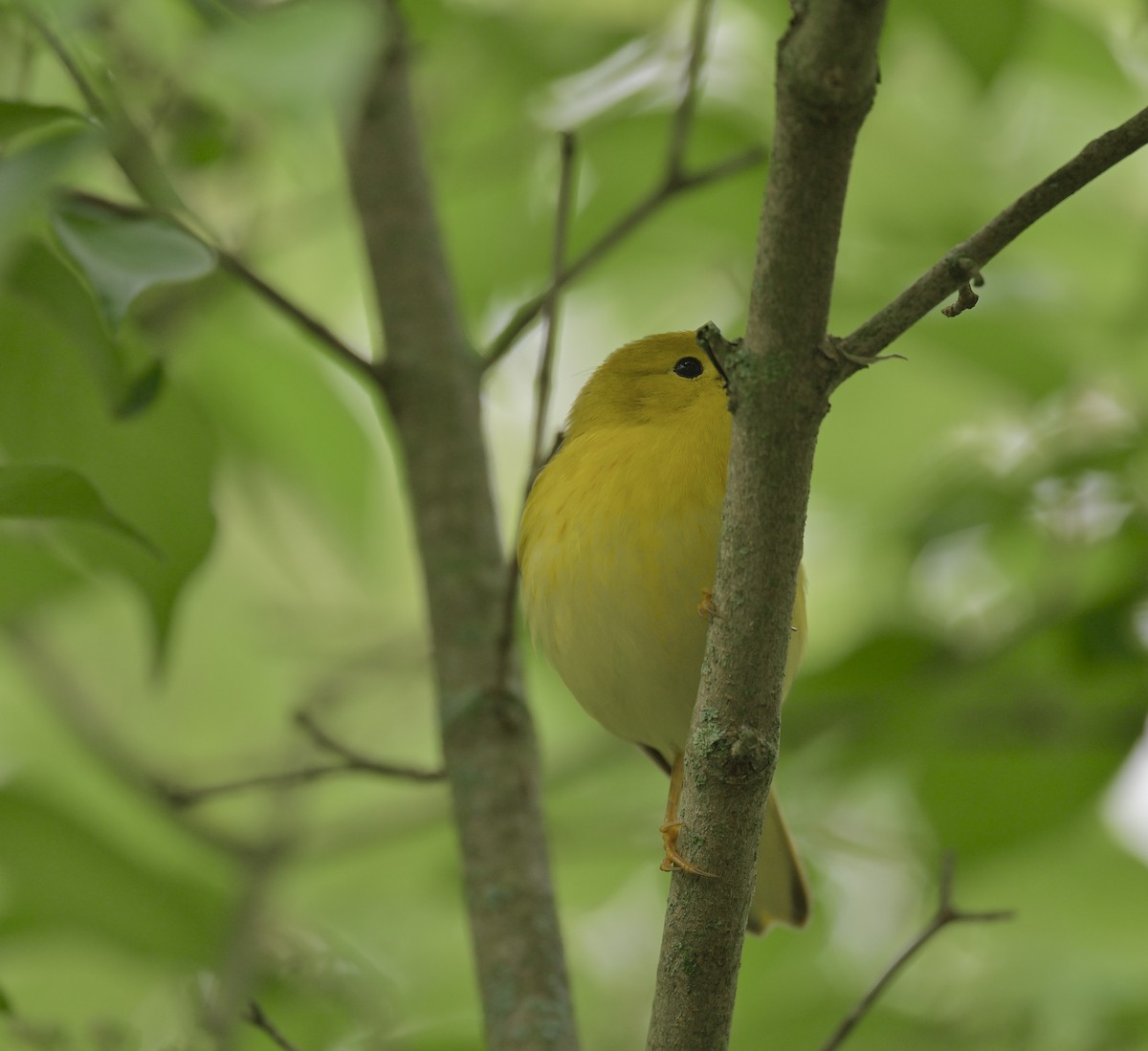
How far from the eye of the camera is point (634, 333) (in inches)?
181

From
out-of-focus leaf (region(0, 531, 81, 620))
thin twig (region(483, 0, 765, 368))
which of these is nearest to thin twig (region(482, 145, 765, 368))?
thin twig (region(483, 0, 765, 368))

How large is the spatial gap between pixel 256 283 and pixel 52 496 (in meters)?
0.86

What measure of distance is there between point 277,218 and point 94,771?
182cm

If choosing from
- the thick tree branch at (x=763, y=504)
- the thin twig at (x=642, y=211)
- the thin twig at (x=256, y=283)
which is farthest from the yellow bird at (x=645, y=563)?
the thick tree branch at (x=763, y=504)

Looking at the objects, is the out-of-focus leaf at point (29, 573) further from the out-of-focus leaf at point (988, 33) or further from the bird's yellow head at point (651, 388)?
the out-of-focus leaf at point (988, 33)

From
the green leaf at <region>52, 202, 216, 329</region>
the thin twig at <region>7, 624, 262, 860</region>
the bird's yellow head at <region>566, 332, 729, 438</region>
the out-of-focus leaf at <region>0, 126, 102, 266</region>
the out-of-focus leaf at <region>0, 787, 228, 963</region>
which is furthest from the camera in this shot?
the thin twig at <region>7, 624, 262, 860</region>

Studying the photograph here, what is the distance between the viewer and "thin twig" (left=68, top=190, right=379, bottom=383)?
2092mm

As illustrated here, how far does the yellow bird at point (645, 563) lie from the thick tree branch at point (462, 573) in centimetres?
16

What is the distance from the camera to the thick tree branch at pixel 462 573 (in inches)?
106

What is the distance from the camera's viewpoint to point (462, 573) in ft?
10.2

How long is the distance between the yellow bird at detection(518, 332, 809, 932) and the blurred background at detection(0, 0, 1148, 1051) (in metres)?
0.21

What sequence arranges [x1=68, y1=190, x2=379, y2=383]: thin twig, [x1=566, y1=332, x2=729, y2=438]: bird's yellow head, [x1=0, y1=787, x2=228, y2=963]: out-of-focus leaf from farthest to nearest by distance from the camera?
[x1=566, y1=332, x2=729, y2=438]: bird's yellow head
[x1=0, y1=787, x2=228, y2=963]: out-of-focus leaf
[x1=68, y1=190, x2=379, y2=383]: thin twig

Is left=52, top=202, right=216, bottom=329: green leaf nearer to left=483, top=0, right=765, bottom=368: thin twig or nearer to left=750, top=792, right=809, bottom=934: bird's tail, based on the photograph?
left=483, top=0, right=765, bottom=368: thin twig

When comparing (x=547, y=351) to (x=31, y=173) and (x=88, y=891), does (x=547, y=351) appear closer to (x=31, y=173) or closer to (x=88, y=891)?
(x=31, y=173)
